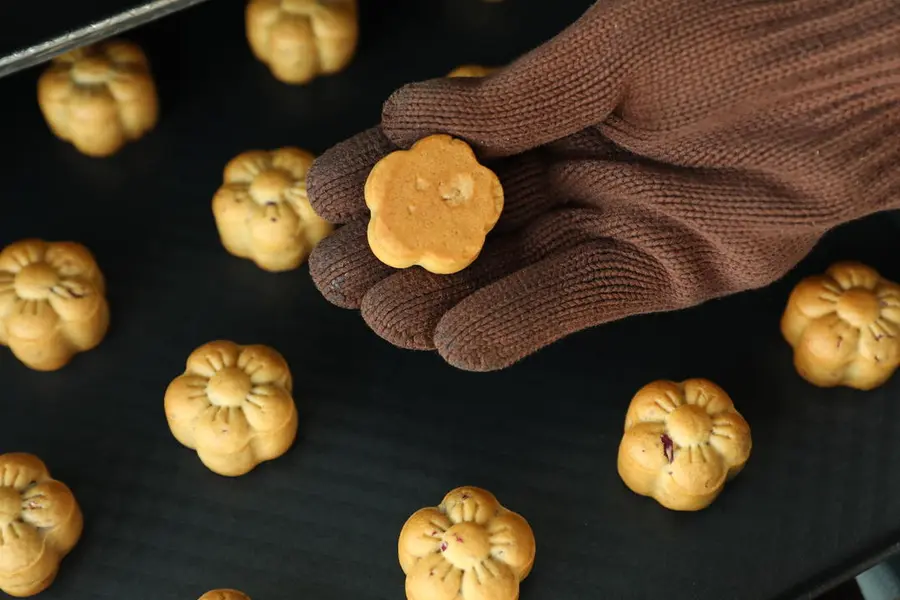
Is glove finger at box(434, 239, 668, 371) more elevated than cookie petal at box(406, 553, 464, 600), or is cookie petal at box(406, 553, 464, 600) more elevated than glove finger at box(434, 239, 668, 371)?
glove finger at box(434, 239, 668, 371)

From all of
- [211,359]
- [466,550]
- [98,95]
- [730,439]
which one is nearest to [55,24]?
[98,95]

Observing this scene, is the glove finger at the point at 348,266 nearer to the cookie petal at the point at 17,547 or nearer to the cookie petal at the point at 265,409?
the cookie petal at the point at 265,409

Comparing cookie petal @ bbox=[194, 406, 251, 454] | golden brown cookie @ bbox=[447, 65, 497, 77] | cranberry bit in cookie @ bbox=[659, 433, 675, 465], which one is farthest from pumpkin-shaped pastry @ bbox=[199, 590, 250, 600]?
golden brown cookie @ bbox=[447, 65, 497, 77]

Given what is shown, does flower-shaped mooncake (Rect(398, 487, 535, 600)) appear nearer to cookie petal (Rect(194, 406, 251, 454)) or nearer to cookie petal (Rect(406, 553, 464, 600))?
cookie petal (Rect(406, 553, 464, 600))

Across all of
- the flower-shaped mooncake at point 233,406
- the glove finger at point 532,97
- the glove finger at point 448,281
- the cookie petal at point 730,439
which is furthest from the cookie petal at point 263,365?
the cookie petal at point 730,439

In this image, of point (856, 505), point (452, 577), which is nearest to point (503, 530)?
point (452, 577)

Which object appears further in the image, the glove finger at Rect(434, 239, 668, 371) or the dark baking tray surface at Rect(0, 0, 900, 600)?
the dark baking tray surface at Rect(0, 0, 900, 600)
